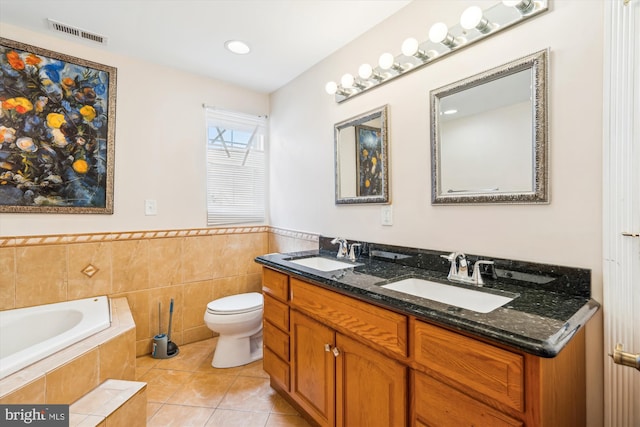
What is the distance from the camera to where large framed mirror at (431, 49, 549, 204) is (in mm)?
1191

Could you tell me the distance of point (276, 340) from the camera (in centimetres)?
179

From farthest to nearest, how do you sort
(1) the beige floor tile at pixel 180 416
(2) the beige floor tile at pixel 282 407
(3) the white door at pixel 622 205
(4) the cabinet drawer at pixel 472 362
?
(2) the beige floor tile at pixel 282 407, (1) the beige floor tile at pixel 180 416, (3) the white door at pixel 622 205, (4) the cabinet drawer at pixel 472 362

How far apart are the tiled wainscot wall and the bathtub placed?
110 millimetres

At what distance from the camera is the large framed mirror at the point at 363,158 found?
5.98ft

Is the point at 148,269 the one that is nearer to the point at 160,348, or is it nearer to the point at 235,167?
the point at 160,348

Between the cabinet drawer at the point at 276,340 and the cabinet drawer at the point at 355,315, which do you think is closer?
the cabinet drawer at the point at 355,315

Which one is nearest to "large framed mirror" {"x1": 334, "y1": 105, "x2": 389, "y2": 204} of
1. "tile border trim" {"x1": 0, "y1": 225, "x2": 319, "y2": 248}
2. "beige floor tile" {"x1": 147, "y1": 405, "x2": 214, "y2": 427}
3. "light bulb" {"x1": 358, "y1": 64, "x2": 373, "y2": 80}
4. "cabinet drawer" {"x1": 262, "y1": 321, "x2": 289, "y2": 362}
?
"light bulb" {"x1": 358, "y1": 64, "x2": 373, "y2": 80}

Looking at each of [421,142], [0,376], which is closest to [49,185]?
[0,376]

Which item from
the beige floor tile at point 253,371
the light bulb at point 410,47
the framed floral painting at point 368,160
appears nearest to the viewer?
the light bulb at point 410,47

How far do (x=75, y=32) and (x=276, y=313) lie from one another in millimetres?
2266

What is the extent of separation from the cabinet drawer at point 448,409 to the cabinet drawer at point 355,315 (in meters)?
0.13

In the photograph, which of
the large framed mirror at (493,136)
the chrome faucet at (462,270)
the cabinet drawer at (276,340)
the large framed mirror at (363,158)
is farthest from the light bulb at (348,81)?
the cabinet drawer at (276,340)

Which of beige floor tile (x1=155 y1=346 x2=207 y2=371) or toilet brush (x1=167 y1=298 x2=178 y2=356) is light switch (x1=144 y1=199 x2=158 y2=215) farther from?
beige floor tile (x1=155 y1=346 x2=207 y2=371)

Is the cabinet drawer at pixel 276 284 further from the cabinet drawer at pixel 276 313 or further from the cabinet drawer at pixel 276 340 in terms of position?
the cabinet drawer at pixel 276 340
